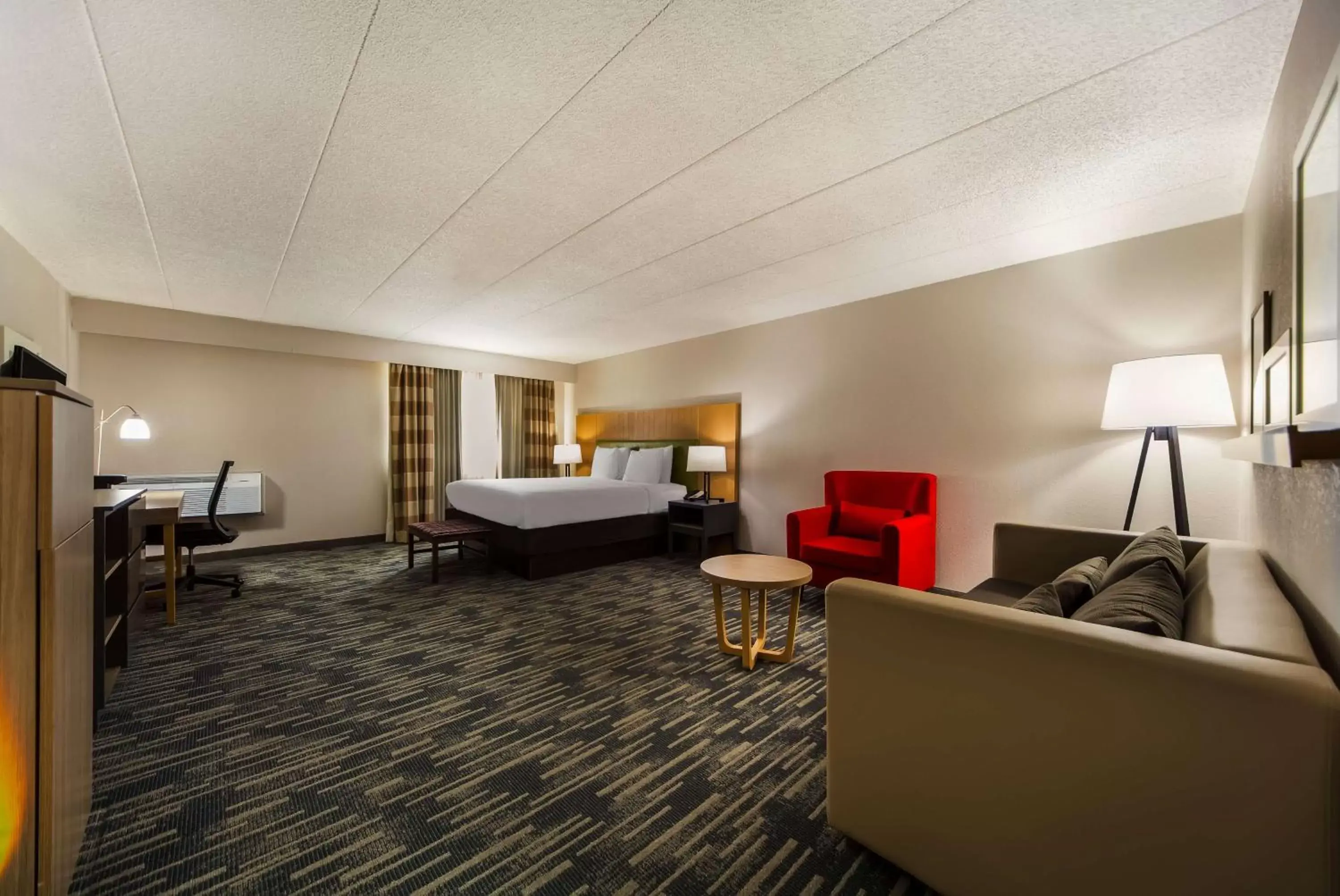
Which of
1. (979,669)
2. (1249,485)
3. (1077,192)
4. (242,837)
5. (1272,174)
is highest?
(1077,192)

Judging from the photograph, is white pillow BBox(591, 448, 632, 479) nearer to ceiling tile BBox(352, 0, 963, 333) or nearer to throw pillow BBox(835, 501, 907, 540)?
throw pillow BBox(835, 501, 907, 540)

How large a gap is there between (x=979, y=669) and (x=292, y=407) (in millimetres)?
6594

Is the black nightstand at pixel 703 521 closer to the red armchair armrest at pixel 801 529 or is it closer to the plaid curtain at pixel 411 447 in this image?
the red armchair armrest at pixel 801 529

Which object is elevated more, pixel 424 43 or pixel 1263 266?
pixel 424 43

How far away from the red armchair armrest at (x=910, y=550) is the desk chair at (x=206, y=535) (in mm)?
4514

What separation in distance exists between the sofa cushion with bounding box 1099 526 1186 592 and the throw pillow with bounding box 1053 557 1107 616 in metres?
0.03

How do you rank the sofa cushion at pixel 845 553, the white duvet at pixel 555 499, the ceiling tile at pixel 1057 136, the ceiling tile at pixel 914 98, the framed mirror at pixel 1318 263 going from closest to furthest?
the framed mirror at pixel 1318 263 → the ceiling tile at pixel 914 98 → the ceiling tile at pixel 1057 136 → the sofa cushion at pixel 845 553 → the white duvet at pixel 555 499

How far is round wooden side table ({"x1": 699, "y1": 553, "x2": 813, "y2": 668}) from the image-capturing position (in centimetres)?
251

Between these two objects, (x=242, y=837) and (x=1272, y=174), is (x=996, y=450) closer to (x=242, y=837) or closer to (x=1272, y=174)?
(x=1272, y=174)

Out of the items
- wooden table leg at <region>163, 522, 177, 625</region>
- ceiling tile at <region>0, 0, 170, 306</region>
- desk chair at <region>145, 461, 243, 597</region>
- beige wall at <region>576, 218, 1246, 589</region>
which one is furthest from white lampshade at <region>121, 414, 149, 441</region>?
beige wall at <region>576, 218, 1246, 589</region>

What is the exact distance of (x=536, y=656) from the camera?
2.76 meters

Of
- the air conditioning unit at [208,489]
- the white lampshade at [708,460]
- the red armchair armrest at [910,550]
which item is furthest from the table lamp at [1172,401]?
the air conditioning unit at [208,489]

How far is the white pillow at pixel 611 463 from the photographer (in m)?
6.21

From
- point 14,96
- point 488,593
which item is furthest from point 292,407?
point 14,96
